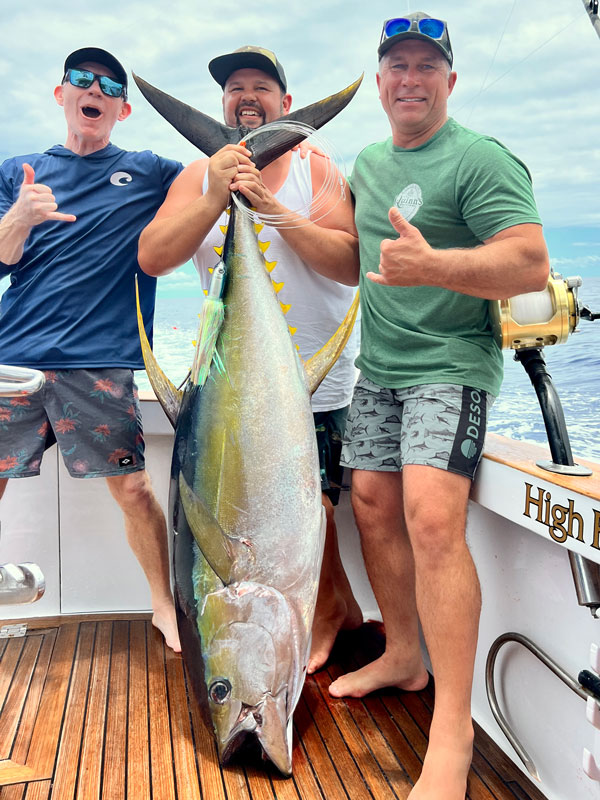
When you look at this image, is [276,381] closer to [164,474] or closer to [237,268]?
[237,268]

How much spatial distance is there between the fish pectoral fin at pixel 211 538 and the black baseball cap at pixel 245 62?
1076 millimetres

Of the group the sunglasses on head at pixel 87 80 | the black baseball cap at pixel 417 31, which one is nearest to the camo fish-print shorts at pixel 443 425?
the black baseball cap at pixel 417 31

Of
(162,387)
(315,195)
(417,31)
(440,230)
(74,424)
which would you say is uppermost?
(417,31)

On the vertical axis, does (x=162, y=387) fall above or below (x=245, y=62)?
below

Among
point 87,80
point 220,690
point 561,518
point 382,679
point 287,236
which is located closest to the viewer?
point 561,518

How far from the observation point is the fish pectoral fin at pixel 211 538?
134cm

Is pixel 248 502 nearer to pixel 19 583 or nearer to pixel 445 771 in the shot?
pixel 19 583

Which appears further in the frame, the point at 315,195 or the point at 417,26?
the point at 315,195

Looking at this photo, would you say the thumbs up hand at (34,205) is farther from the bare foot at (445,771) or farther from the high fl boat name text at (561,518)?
the bare foot at (445,771)

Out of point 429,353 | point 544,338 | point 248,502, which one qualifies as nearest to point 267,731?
point 248,502

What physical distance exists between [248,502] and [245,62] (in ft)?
3.67

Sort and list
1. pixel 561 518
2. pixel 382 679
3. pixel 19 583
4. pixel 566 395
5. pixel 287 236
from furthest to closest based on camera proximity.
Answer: pixel 566 395 < pixel 382 679 < pixel 287 236 < pixel 561 518 < pixel 19 583

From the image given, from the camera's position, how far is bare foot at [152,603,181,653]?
1992 millimetres

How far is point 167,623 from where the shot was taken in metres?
2.07
